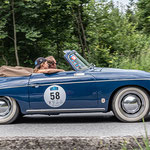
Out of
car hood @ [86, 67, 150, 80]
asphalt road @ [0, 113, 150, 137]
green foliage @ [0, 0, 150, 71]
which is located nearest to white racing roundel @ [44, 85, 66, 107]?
asphalt road @ [0, 113, 150, 137]

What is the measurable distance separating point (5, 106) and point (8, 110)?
0.11 m

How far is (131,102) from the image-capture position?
5.18m

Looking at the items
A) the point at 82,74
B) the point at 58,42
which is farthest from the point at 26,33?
the point at 82,74

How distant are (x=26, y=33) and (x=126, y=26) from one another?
23.3 feet

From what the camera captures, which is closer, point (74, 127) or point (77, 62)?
point (74, 127)

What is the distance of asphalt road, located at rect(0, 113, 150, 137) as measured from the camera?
14.7 ft

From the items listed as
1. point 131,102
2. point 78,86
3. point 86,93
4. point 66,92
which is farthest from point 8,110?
point 131,102

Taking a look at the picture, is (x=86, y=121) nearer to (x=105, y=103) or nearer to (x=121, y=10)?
(x=105, y=103)

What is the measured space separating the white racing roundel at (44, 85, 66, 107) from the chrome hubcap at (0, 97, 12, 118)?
82 centimetres

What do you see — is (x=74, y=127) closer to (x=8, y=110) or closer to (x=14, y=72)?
(x=8, y=110)

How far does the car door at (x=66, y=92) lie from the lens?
5.23 m

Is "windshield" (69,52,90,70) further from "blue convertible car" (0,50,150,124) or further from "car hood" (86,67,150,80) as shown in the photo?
"car hood" (86,67,150,80)

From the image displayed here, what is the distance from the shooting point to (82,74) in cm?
532

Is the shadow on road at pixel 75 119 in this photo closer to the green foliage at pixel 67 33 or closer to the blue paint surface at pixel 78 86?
the blue paint surface at pixel 78 86
